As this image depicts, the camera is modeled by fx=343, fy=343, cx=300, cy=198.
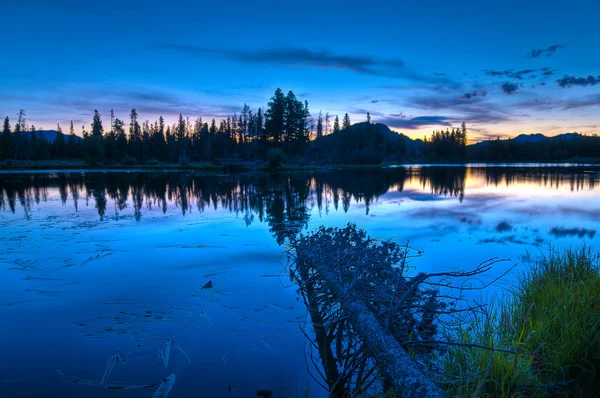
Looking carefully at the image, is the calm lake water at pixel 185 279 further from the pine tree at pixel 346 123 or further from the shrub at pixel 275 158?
the pine tree at pixel 346 123

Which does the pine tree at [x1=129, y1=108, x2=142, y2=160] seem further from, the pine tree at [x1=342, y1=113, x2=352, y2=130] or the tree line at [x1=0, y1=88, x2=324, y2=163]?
Result: the pine tree at [x1=342, y1=113, x2=352, y2=130]

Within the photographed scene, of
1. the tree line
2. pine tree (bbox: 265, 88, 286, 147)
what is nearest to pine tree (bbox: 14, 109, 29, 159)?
the tree line

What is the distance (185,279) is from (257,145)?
89493mm

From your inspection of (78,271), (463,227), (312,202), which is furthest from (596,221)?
(78,271)

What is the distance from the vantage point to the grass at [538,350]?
367cm

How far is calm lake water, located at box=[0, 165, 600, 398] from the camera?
459 cm

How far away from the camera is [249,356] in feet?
16.2

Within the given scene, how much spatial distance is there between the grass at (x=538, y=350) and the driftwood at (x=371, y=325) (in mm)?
358

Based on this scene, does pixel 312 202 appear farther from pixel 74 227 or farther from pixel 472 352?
pixel 472 352

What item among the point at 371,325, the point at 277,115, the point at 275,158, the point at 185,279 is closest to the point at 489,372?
the point at 371,325

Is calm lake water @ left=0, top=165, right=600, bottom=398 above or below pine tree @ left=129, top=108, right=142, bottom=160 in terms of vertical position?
below

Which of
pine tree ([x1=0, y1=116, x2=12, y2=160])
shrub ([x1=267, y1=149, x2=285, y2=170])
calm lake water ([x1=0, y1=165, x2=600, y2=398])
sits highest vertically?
pine tree ([x1=0, y1=116, x2=12, y2=160])

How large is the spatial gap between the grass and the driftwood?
1.17 ft

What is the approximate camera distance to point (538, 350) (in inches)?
171
